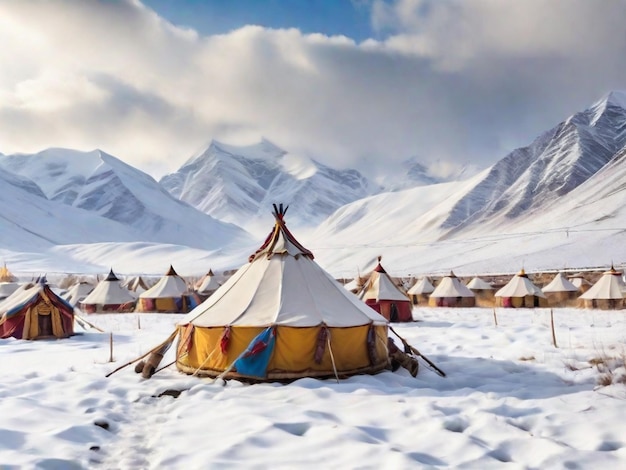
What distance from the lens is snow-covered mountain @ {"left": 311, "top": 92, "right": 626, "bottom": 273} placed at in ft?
264

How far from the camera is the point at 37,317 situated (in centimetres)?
1988

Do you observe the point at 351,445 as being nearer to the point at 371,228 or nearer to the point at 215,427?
the point at 215,427

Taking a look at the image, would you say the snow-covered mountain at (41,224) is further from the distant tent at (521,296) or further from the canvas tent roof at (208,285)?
the distant tent at (521,296)

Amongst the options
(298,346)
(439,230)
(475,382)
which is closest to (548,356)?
(475,382)

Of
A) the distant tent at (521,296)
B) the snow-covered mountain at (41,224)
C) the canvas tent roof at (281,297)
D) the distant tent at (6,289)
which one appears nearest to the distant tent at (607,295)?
the distant tent at (521,296)

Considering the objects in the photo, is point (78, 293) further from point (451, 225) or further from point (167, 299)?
point (451, 225)

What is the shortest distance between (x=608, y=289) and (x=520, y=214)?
283 feet

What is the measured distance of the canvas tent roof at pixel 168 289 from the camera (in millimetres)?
34156

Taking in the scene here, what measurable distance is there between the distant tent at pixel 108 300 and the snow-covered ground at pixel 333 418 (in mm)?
23293

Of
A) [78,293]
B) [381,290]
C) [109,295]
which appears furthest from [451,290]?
[78,293]

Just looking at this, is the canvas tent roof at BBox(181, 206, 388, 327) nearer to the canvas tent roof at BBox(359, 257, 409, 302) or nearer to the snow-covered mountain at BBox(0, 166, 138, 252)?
the canvas tent roof at BBox(359, 257, 409, 302)

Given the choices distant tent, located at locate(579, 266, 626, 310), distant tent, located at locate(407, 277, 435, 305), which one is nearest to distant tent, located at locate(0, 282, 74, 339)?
distant tent, located at locate(579, 266, 626, 310)

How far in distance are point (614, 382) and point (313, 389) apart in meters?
4.77

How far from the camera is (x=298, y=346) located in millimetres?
10211
